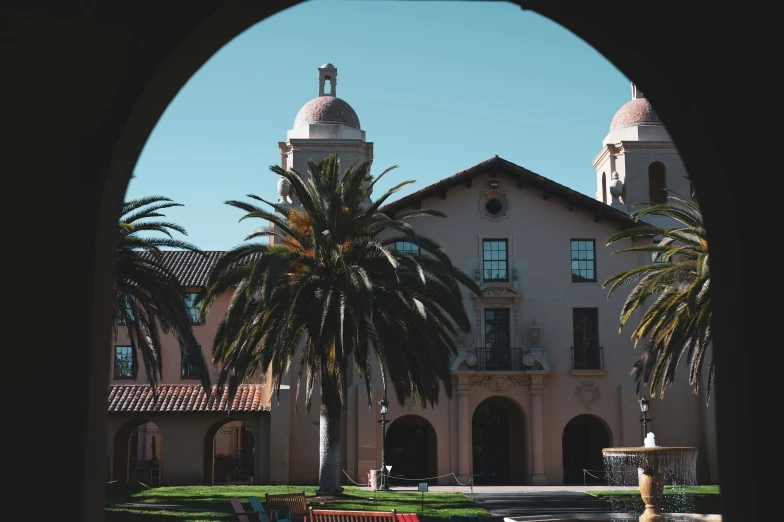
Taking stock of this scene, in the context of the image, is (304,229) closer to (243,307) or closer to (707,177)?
(243,307)

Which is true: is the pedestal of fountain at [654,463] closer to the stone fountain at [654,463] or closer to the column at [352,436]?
the stone fountain at [654,463]

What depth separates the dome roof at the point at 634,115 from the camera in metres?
43.6

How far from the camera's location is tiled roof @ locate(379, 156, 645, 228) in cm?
3997

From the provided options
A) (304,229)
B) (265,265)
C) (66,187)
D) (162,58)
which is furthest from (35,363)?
(304,229)

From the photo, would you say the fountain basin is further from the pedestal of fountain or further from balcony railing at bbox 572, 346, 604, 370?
balcony railing at bbox 572, 346, 604, 370

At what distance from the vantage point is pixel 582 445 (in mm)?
41438

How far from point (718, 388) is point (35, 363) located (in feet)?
10.4

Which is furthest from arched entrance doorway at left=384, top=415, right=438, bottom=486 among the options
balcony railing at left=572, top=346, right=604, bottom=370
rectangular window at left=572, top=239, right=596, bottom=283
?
rectangular window at left=572, top=239, right=596, bottom=283

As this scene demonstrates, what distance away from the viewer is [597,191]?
4781cm

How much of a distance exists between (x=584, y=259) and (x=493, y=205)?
454 cm

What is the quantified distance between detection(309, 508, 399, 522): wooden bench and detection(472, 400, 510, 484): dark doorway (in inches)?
912

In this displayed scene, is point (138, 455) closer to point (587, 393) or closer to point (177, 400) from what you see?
point (177, 400)

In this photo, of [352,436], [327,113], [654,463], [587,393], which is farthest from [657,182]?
[654,463]

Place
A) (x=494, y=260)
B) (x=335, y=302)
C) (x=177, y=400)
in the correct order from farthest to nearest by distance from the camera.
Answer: (x=494, y=260), (x=177, y=400), (x=335, y=302)
